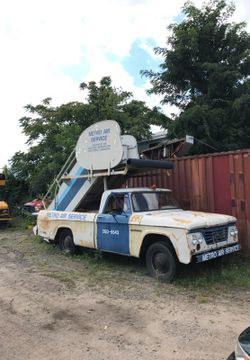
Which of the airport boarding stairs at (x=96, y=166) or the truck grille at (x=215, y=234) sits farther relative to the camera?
the airport boarding stairs at (x=96, y=166)

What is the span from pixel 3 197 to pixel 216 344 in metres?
18.9

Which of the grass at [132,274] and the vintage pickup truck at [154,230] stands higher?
the vintage pickup truck at [154,230]

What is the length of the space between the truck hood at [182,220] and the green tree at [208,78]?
796 cm

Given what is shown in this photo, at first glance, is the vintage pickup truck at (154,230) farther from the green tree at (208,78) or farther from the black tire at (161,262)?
the green tree at (208,78)

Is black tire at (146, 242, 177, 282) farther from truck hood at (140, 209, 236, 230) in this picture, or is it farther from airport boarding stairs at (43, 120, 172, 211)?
airport boarding stairs at (43, 120, 172, 211)

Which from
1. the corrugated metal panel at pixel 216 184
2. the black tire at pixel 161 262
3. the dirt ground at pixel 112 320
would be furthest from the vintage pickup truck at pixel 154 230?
the corrugated metal panel at pixel 216 184

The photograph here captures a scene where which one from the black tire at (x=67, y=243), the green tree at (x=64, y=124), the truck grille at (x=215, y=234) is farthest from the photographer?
the green tree at (x=64, y=124)

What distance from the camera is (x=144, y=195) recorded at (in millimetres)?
8391

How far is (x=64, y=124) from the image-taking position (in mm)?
19844

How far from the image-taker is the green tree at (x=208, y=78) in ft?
50.1

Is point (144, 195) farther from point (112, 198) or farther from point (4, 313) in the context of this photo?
point (4, 313)

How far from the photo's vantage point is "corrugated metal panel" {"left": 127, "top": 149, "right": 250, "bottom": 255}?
8688 mm

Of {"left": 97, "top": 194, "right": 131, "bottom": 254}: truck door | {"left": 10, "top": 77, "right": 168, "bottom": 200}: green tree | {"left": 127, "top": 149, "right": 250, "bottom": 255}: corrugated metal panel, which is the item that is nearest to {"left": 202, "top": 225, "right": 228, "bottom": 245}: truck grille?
{"left": 127, "top": 149, "right": 250, "bottom": 255}: corrugated metal panel

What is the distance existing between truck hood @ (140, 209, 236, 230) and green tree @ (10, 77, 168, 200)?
10.3 meters
